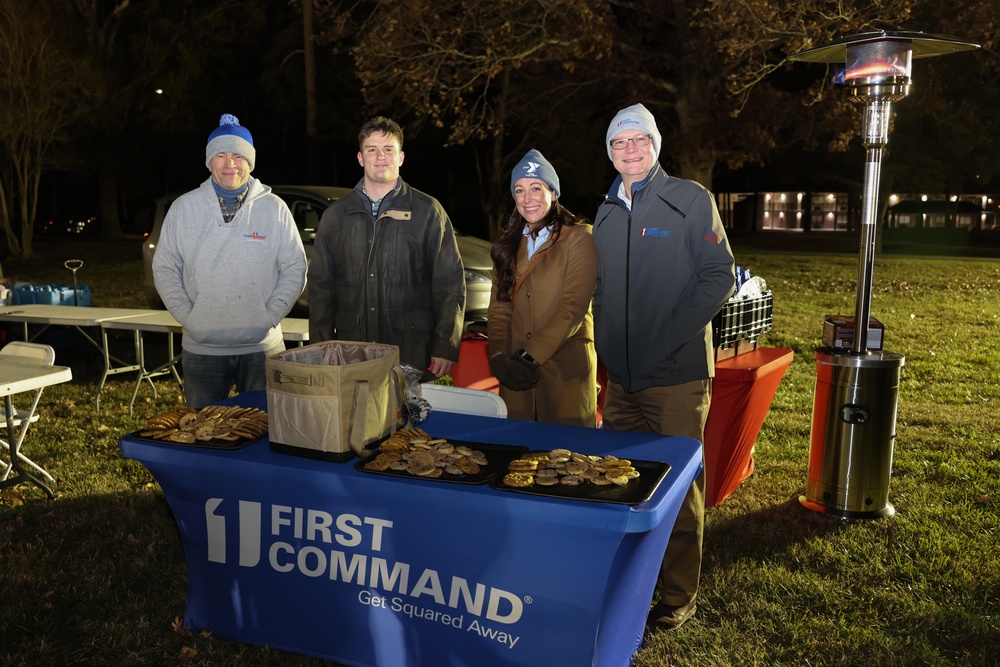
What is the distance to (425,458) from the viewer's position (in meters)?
2.65

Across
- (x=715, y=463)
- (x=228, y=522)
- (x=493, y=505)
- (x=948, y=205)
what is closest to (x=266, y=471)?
(x=228, y=522)

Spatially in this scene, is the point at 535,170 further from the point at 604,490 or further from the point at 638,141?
the point at 604,490

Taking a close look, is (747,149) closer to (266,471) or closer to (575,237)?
(575,237)

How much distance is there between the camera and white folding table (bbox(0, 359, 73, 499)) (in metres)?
4.16

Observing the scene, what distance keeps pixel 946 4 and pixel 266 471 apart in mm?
15515

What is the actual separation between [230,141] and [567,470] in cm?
232

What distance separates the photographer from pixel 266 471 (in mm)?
2742

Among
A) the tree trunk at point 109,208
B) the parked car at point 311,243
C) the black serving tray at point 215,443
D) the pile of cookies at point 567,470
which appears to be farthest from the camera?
the tree trunk at point 109,208

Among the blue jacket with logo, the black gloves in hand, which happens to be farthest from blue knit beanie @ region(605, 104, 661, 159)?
the black gloves in hand

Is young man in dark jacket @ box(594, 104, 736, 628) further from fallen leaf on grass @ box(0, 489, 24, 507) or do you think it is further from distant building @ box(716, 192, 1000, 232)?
distant building @ box(716, 192, 1000, 232)

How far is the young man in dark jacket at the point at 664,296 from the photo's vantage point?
129 inches

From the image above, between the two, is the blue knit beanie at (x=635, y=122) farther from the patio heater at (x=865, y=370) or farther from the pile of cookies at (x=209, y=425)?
the pile of cookies at (x=209, y=425)

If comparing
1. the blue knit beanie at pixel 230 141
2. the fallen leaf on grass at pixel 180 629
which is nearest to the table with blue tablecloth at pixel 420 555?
the fallen leaf on grass at pixel 180 629

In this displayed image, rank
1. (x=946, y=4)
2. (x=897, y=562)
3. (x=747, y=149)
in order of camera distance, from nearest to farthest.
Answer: (x=897, y=562)
(x=946, y=4)
(x=747, y=149)
